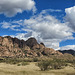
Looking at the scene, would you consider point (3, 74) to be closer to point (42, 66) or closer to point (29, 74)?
point (29, 74)

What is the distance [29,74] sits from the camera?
3297cm

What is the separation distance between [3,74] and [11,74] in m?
1.95

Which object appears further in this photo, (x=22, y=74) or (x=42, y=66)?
(x=42, y=66)

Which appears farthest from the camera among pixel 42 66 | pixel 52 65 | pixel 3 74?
pixel 52 65

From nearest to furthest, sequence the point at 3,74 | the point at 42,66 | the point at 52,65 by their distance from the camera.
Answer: the point at 3,74 → the point at 42,66 → the point at 52,65

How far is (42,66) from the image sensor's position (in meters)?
56.0

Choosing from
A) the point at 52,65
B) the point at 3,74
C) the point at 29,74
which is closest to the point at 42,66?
Result: the point at 52,65

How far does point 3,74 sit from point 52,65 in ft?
125

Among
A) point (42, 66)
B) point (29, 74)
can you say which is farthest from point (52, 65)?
point (29, 74)

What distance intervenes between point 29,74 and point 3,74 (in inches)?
252

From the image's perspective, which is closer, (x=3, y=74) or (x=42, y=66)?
(x=3, y=74)

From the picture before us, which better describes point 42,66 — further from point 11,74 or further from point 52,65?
point 11,74

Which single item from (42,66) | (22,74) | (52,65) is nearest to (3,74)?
(22,74)

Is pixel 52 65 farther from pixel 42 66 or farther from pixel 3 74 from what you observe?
pixel 3 74
